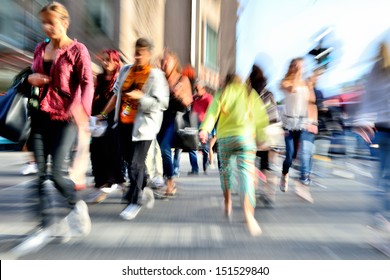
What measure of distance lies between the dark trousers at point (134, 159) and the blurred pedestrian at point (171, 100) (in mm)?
956

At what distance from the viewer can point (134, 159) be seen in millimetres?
4668

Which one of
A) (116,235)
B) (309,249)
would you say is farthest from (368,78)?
(116,235)

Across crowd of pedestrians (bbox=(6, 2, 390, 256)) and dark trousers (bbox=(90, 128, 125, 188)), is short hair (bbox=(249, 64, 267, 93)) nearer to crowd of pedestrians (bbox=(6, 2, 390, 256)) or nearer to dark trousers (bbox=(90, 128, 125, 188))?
crowd of pedestrians (bbox=(6, 2, 390, 256))

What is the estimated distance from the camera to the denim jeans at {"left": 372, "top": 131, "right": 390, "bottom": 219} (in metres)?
4.00

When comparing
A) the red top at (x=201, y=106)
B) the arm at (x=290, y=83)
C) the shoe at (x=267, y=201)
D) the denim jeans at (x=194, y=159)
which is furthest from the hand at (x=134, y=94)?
the denim jeans at (x=194, y=159)

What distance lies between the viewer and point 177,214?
5.05 metres

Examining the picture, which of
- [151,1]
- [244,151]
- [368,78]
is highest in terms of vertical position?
[151,1]

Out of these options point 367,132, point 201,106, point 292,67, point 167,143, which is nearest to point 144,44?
point 167,143

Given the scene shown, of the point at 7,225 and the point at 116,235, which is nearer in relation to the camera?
the point at 116,235

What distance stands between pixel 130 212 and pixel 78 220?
1028 millimetres

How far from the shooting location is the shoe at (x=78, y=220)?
368cm

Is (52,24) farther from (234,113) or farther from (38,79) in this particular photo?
(234,113)

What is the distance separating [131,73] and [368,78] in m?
2.34

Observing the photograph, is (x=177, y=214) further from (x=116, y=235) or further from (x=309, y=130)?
(x=309, y=130)
